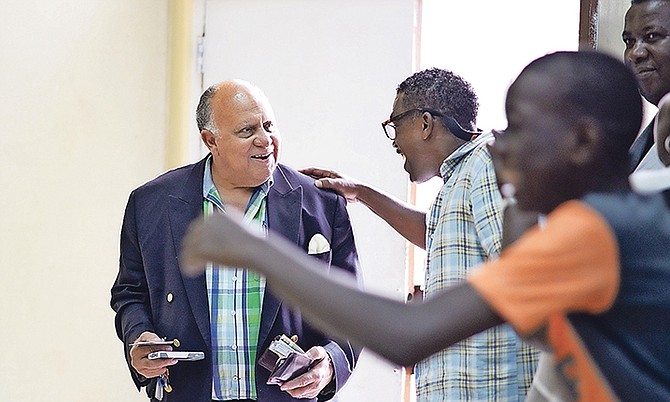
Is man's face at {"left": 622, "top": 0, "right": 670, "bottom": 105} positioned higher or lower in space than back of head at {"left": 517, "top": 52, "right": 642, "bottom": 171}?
higher

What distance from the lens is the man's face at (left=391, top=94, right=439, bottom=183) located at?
9.75 feet

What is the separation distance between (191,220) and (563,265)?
2.01 m

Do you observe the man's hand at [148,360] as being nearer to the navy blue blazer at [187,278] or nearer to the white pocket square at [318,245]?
the navy blue blazer at [187,278]

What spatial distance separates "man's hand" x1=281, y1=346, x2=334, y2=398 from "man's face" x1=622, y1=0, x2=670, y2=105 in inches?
47.4

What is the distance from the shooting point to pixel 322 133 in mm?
4395

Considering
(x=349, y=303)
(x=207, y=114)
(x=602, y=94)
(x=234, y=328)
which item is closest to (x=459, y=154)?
(x=234, y=328)

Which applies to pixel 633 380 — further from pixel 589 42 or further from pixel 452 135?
pixel 589 42

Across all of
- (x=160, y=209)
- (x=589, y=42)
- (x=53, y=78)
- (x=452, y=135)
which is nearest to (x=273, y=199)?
(x=160, y=209)

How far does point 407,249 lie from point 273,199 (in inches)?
48.7

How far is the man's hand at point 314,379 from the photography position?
2893mm

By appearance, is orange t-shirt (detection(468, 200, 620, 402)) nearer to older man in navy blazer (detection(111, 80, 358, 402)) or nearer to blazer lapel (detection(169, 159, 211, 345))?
older man in navy blazer (detection(111, 80, 358, 402))

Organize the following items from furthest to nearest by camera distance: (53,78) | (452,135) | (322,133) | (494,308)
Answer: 1. (322,133)
2. (53,78)
3. (452,135)
4. (494,308)

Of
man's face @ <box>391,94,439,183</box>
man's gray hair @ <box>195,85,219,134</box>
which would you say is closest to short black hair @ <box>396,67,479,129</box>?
man's face @ <box>391,94,439,183</box>

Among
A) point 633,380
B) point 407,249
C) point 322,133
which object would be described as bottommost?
point 633,380
